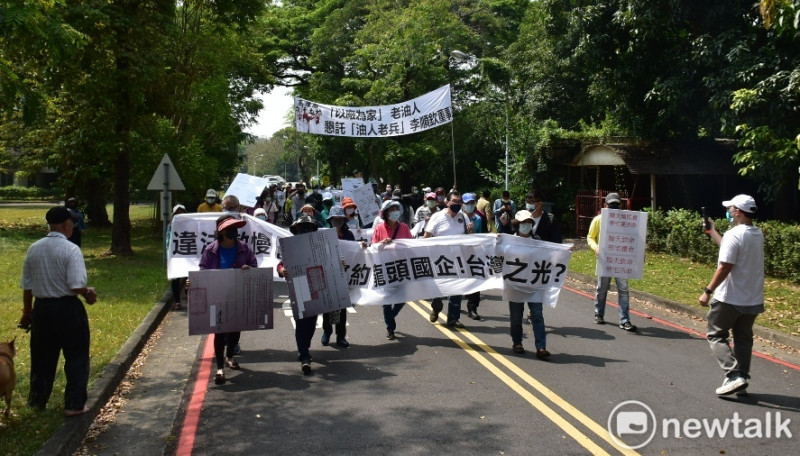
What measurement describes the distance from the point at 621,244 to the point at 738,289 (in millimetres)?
3813

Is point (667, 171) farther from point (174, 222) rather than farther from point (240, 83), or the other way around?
point (240, 83)

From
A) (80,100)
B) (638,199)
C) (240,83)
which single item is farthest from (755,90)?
(240,83)

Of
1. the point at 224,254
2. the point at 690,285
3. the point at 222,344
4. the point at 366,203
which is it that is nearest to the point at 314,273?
the point at 224,254

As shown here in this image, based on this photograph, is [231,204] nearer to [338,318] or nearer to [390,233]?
[390,233]

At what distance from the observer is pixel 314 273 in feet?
27.8

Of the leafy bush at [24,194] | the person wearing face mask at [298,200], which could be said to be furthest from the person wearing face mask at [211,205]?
the leafy bush at [24,194]

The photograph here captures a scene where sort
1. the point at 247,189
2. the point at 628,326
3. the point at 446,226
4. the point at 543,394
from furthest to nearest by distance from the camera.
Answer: the point at 247,189 < the point at 446,226 < the point at 628,326 < the point at 543,394

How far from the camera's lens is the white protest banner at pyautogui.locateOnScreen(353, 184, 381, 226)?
65.9ft

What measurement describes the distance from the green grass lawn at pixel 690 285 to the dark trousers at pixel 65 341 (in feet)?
29.9

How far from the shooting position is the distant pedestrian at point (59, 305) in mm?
6270

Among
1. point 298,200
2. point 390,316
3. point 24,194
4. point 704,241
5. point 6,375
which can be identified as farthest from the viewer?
Result: point 24,194

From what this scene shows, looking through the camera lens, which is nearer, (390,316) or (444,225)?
(390,316)

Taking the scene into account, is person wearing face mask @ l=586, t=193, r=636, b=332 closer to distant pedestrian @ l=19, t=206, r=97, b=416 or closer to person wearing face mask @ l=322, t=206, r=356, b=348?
person wearing face mask @ l=322, t=206, r=356, b=348

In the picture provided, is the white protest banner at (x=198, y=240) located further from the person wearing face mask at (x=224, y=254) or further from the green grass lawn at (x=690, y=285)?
the green grass lawn at (x=690, y=285)
